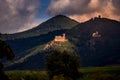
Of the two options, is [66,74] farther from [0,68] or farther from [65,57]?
[0,68]

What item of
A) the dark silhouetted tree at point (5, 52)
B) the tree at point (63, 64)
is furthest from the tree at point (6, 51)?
the tree at point (63, 64)

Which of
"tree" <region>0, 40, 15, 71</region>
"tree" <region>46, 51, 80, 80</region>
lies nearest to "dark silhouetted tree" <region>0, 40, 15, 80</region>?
"tree" <region>0, 40, 15, 71</region>

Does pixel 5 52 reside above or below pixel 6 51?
below

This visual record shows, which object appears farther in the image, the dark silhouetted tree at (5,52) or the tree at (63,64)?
the tree at (63,64)

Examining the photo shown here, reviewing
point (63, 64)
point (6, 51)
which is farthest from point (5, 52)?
point (63, 64)

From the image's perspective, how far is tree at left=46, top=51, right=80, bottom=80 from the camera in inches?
4291

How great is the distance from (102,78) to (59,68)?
1842cm

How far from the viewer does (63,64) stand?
365 ft

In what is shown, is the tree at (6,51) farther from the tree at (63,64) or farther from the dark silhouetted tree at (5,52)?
the tree at (63,64)

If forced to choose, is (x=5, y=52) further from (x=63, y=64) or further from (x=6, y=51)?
(x=63, y=64)

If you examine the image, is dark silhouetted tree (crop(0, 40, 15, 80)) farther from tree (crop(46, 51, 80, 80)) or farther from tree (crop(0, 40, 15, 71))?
tree (crop(46, 51, 80, 80))

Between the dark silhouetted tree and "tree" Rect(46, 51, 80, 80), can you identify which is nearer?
the dark silhouetted tree

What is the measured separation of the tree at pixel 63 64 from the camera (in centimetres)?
10900

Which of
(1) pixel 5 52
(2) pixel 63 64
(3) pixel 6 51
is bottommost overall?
(2) pixel 63 64
